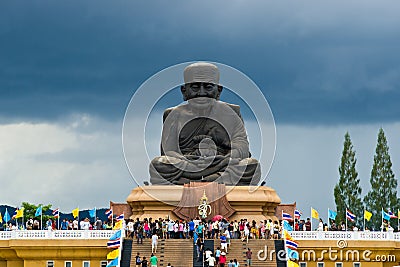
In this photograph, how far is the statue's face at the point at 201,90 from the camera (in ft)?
193

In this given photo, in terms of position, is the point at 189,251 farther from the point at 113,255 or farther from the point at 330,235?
the point at 330,235

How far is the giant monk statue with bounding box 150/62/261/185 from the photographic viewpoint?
55.3 metres

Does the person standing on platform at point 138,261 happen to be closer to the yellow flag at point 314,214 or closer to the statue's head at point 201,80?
the yellow flag at point 314,214

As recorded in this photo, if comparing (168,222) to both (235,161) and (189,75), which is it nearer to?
(235,161)

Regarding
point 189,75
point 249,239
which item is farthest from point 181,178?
point 249,239

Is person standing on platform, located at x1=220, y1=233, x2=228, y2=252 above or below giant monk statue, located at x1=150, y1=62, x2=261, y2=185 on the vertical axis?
below

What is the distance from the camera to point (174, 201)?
171 feet

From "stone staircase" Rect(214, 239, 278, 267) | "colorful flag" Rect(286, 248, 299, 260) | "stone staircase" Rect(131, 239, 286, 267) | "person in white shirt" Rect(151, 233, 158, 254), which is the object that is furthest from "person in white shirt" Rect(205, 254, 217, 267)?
"colorful flag" Rect(286, 248, 299, 260)

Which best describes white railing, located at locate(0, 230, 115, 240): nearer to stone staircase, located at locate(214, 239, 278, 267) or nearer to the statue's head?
stone staircase, located at locate(214, 239, 278, 267)

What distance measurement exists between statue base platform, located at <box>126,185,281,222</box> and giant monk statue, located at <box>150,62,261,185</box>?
2.13 m

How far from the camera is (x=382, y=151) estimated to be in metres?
73.1

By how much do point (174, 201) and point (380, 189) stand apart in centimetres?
2326

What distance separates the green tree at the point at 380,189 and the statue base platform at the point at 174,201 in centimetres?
1977

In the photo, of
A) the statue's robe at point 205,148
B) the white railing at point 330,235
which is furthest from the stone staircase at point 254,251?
the statue's robe at point 205,148
